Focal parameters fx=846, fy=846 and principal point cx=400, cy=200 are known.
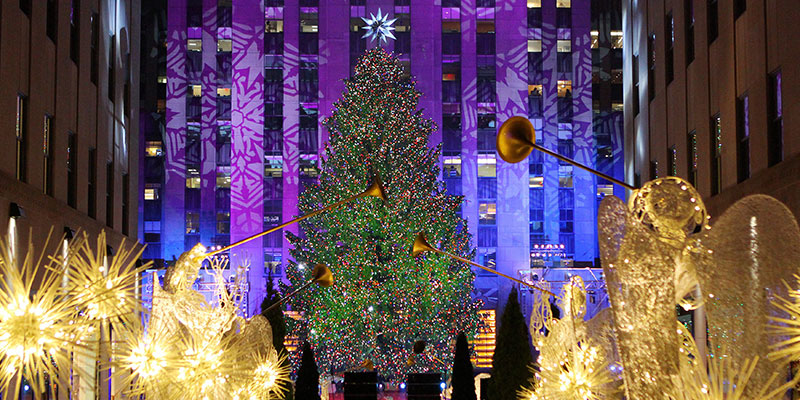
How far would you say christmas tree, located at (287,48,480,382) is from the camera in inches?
1213

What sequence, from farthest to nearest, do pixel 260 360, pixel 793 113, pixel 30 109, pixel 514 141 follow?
pixel 30 109 → pixel 793 113 → pixel 260 360 → pixel 514 141

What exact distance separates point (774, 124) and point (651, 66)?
10.9 metres

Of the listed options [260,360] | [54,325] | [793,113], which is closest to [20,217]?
[260,360]

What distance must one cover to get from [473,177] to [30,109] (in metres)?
29.0

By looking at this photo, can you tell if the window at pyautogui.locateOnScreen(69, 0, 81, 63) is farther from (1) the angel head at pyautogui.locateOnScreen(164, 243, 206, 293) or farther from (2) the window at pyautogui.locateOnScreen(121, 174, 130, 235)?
(1) the angel head at pyautogui.locateOnScreen(164, 243, 206, 293)

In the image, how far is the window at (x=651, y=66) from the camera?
2608 centimetres

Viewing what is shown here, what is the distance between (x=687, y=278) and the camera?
4.99m

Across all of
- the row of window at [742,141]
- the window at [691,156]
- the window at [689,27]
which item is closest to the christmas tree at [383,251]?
the row of window at [742,141]

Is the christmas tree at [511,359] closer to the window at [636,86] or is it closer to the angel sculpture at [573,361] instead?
the angel sculpture at [573,361]

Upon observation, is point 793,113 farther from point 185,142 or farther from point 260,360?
point 185,142

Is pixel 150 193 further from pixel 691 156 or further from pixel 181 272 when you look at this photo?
pixel 181 272

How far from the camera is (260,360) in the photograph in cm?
1071

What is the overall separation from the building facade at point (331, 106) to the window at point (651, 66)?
58.9 feet

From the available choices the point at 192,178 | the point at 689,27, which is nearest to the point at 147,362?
the point at 689,27
